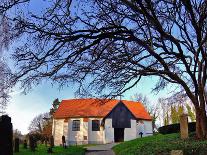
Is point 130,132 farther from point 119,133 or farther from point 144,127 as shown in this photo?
point 144,127

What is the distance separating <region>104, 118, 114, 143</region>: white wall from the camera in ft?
197

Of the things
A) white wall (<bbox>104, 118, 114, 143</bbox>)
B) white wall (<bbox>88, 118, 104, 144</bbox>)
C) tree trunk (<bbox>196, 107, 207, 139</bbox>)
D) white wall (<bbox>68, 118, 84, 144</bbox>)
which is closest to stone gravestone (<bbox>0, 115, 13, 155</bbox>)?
tree trunk (<bbox>196, 107, 207, 139</bbox>)

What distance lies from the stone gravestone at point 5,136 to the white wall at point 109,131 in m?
50.6

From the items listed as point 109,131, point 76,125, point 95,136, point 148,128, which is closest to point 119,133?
point 109,131

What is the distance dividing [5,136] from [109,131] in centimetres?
5201

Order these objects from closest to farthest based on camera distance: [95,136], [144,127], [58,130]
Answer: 1. [95,136]
2. [58,130]
3. [144,127]

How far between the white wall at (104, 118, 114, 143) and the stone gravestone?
A: 5060cm

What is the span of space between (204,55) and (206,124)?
3824mm

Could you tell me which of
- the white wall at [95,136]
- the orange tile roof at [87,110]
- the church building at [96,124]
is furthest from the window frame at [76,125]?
the white wall at [95,136]

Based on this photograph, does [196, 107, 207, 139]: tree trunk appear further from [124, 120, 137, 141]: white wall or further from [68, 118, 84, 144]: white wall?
[124, 120, 137, 141]: white wall

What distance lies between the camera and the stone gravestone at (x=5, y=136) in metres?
9.79

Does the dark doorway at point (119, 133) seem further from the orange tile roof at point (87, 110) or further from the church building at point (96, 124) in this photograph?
the orange tile roof at point (87, 110)

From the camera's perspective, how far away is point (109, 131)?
61.2 m

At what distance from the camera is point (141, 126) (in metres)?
66.0
